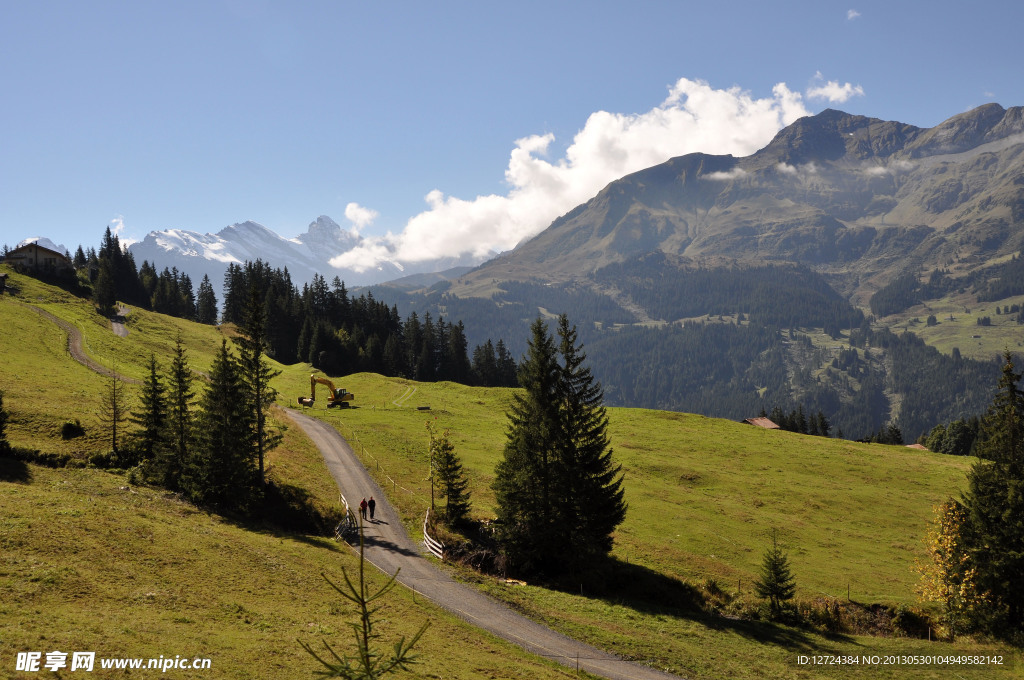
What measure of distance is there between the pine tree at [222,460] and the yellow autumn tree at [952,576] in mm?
54163

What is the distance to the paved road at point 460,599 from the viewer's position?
28.9 metres

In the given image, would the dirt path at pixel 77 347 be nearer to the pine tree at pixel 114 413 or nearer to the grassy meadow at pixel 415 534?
the grassy meadow at pixel 415 534

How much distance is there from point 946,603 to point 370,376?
101729mm

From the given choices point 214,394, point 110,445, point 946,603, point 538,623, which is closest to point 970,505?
point 946,603

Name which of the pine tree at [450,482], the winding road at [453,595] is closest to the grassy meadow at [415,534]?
the winding road at [453,595]

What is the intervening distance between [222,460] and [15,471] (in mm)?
14634

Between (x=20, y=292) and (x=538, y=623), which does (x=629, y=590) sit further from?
(x=20, y=292)

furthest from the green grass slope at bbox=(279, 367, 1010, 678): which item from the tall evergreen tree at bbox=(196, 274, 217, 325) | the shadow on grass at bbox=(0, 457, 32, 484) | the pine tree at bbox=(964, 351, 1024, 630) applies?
the tall evergreen tree at bbox=(196, 274, 217, 325)

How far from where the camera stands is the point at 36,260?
129625 mm

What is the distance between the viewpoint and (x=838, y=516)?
200ft

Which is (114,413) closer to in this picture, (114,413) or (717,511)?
(114,413)

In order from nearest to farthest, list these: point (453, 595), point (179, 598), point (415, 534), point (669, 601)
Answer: point (179, 598), point (453, 595), point (669, 601), point (415, 534)

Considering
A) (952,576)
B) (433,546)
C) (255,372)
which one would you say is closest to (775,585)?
(952,576)

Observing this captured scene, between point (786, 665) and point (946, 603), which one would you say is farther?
point (946, 603)
